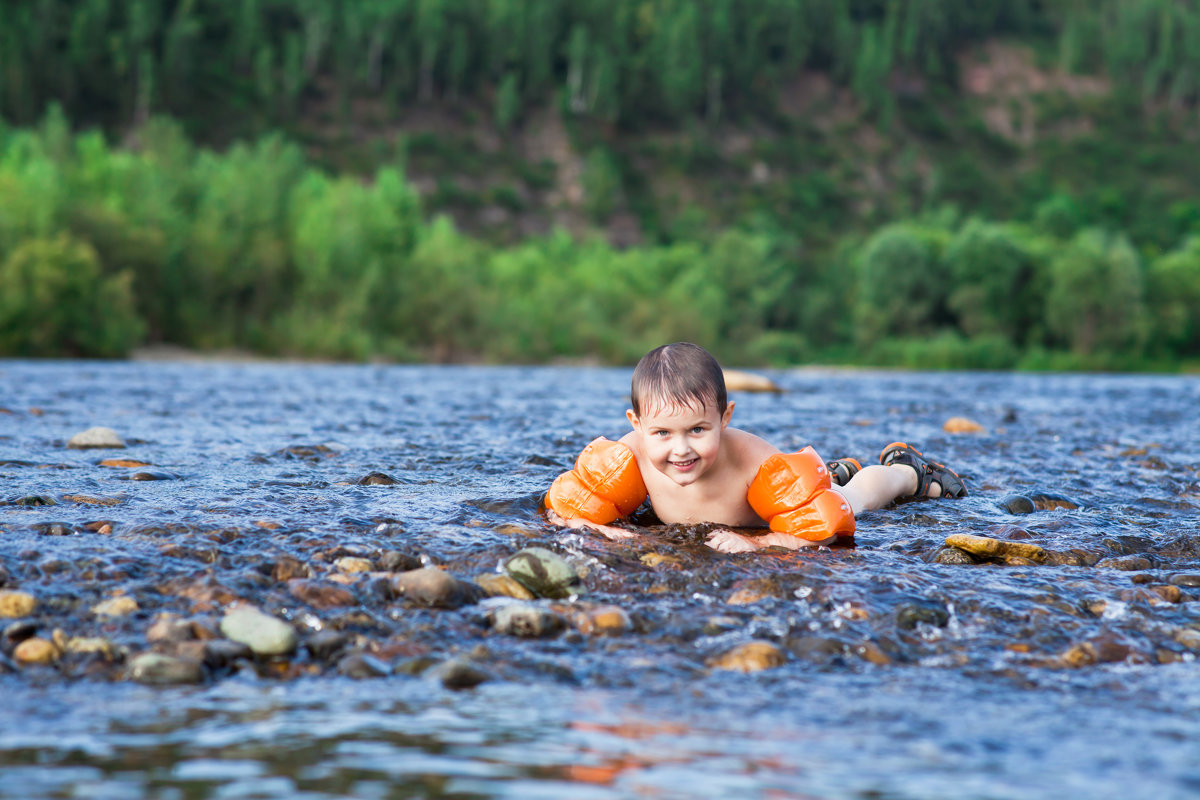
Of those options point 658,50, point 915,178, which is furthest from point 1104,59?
point 658,50

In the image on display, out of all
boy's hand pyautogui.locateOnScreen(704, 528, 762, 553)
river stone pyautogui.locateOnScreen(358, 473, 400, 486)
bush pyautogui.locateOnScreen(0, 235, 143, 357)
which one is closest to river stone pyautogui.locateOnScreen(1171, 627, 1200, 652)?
boy's hand pyautogui.locateOnScreen(704, 528, 762, 553)

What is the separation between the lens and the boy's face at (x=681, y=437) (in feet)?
16.8

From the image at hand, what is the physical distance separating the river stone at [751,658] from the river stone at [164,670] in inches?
67.2

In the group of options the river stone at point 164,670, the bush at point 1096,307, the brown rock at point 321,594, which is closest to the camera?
the river stone at point 164,670

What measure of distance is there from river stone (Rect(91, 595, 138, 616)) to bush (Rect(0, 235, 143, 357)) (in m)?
34.8

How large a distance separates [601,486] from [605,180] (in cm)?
9263

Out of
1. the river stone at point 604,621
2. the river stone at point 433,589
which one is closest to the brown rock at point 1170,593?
the river stone at point 604,621

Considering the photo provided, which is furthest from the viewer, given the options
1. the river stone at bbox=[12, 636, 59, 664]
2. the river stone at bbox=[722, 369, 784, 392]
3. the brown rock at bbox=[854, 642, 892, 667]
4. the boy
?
the river stone at bbox=[722, 369, 784, 392]

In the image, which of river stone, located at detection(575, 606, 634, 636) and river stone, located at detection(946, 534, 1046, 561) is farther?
river stone, located at detection(946, 534, 1046, 561)

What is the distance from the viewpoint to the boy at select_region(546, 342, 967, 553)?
516 cm

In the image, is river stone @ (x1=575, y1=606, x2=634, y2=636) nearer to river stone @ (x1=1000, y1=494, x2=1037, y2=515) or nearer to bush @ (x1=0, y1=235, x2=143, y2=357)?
river stone @ (x1=1000, y1=494, x2=1037, y2=515)

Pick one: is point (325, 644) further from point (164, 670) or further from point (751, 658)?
point (751, 658)

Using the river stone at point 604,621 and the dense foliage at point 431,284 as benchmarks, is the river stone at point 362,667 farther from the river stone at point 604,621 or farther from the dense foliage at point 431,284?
the dense foliage at point 431,284

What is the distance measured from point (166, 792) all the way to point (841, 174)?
11295 cm
